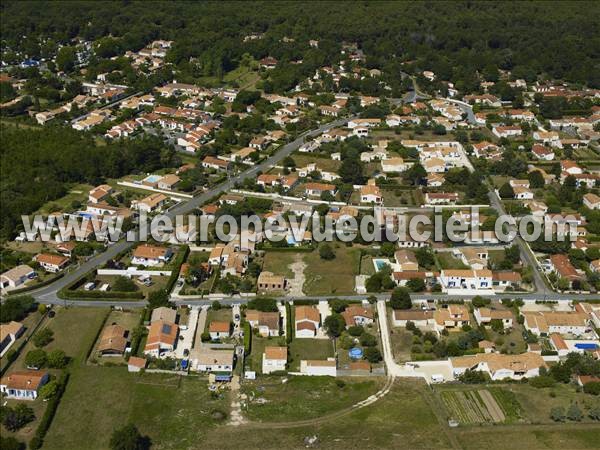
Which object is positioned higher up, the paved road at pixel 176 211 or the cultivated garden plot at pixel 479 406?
the cultivated garden plot at pixel 479 406

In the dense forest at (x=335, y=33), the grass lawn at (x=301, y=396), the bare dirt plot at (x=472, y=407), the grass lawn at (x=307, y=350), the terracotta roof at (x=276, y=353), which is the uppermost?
the dense forest at (x=335, y=33)

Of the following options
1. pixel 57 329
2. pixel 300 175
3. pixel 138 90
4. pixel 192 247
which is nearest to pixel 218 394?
pixel 57 329

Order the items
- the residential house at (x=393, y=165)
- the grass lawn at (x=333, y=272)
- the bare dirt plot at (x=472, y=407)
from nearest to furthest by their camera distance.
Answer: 1. the bare dirt plot at (x=472, y=407)
2. the grass lawn at (x=333, y=272)
3. the residential house at (x=393, y=165)

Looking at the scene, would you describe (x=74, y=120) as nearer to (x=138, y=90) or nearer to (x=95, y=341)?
(x=138, y=90)

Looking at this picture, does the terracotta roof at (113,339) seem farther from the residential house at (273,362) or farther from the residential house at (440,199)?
the residential house at (440,199)

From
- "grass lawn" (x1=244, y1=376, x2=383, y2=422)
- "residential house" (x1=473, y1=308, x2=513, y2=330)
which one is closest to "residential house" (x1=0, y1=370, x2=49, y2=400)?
"grass lawn" (x1=244, y1=376, x2=383, y2=422)

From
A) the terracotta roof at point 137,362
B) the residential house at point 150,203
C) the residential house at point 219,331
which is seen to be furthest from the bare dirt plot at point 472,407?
the residential house at point 150,203

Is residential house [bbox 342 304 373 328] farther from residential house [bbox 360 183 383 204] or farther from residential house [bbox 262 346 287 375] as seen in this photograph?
residential house [bbox 360 183 383 204]
